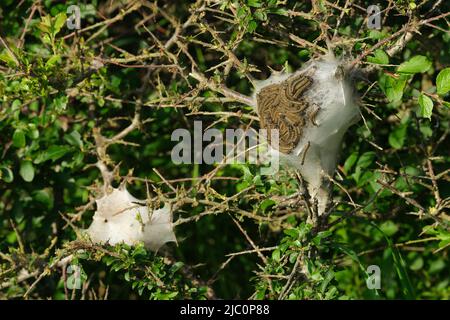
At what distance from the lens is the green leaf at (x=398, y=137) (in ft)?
9.98

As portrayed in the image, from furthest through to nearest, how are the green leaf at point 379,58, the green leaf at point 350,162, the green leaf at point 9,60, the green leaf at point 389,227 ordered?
1. the green leaf at point 389,227
2. the green leaf at point 350,162
3. the green leaf at point 9,60
4. the green leaf at point 379,58

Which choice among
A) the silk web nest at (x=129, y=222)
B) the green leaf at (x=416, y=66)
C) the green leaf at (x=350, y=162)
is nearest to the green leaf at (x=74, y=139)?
the silk web nest at (x=129, y=222)

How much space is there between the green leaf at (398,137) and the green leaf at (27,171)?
1454mm

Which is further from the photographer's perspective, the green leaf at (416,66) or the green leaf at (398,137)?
the green leaf at (398,137)

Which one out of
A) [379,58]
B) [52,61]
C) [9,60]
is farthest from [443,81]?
[9,60]

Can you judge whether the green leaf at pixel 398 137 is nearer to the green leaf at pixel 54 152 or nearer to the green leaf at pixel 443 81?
the green leaf at pixel 443 81

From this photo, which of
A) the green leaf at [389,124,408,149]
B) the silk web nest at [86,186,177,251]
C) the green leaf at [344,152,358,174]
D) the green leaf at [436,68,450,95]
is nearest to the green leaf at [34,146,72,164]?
the silk web nest at [86,186,177,251]

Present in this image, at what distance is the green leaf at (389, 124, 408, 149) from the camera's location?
304cm

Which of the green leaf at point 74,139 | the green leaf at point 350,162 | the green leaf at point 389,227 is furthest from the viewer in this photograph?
the green leaf at point 389,227

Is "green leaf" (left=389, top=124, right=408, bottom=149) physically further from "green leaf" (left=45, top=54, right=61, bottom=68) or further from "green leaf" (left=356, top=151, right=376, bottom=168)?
"green leaf" (left=45, top=54, right=61, bottom=68)

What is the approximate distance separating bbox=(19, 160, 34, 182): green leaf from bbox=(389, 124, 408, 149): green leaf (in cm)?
145

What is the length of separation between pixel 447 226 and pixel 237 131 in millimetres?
826
